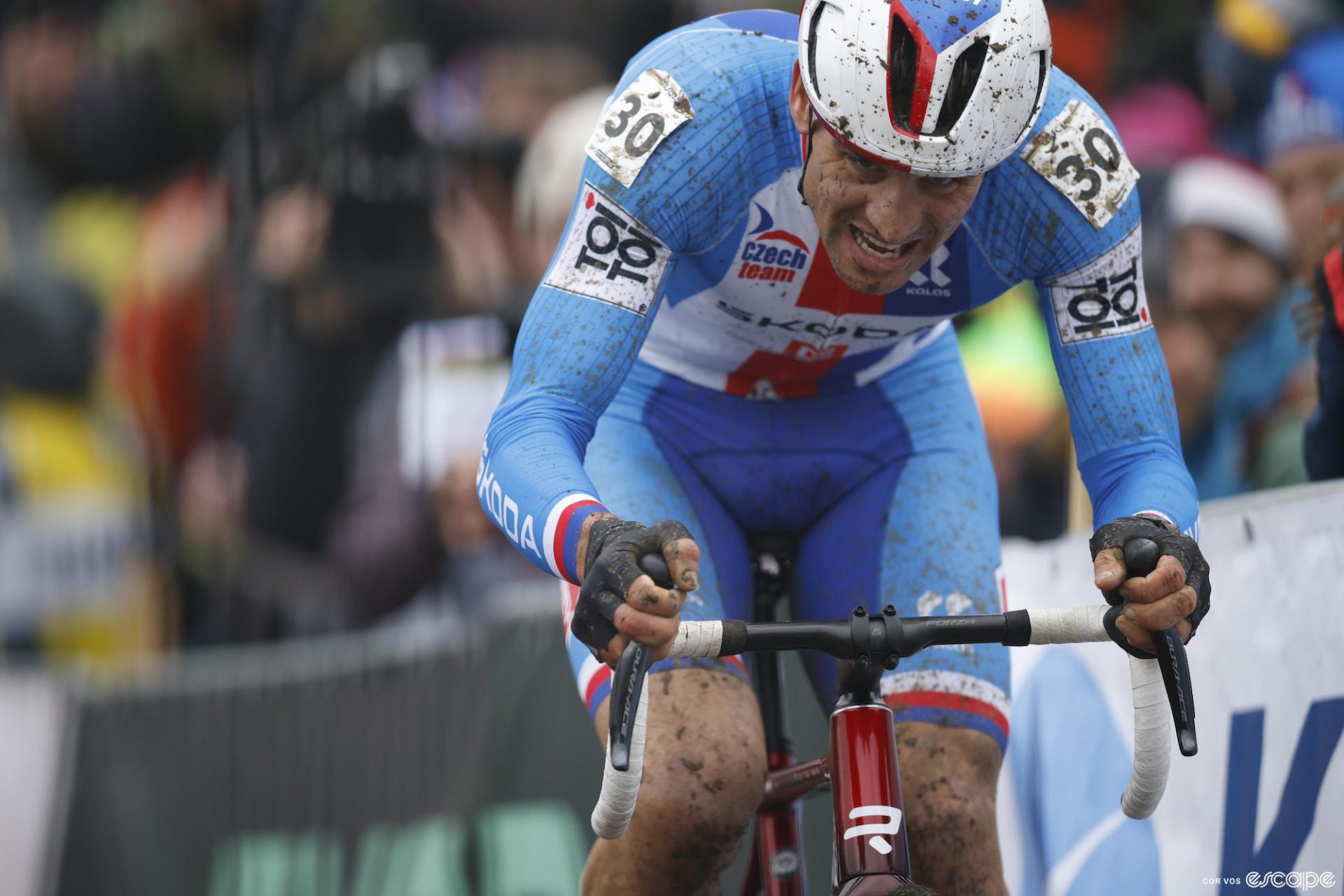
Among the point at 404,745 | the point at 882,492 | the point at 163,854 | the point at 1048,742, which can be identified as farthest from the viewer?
the point at 163,854

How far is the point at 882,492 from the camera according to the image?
4.41 m

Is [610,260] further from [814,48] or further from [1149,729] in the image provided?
[1149,729]

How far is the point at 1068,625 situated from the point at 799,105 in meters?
1.23

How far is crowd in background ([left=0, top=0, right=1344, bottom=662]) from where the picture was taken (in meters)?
7.39

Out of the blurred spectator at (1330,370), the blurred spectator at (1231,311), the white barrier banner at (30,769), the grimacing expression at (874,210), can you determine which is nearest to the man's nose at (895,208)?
the grimacing expression at (874,210)

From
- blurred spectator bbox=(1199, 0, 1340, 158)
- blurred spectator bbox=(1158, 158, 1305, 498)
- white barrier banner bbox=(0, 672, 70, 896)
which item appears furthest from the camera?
white barrier banner bbox=(0, 672, 70, 896)

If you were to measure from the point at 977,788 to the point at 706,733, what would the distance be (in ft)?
2.07

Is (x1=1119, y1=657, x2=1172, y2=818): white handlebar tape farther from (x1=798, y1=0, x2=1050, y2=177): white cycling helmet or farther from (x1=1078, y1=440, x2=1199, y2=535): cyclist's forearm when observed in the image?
(x1=798, y1=0, x2=1050, y2=177): white cycling helmet

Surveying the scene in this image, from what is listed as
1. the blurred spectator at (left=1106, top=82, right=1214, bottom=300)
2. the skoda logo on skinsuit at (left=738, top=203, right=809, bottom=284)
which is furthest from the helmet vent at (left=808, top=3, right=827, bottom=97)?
the blurred spectator at (left=1106, top=82, right=1214, bottom=300)

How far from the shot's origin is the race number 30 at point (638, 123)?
3865mm

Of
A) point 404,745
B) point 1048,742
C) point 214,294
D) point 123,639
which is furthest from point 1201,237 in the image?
point 123,639

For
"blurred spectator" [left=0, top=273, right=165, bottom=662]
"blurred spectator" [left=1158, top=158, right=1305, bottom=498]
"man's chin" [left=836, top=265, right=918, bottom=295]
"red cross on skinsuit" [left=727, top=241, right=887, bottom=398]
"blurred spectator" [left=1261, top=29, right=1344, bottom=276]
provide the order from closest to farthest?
"man's chin" [left=836, top=265, right=918, bottom=295], "red cross on skinsuit" [left=727, top=241, right=887, bottom=398], "blurred spectator" [left=1158, top=158, right=1305, bottom=498], "blurred spectator" [left=1261, top=29, right=1344, bottom=276], "blurred spectator" [left=0, top=273, right=165, bottom=662]

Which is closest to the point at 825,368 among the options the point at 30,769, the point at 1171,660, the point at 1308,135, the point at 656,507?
the point at 656,507

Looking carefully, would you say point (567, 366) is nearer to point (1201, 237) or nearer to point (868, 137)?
point (868, 137)
